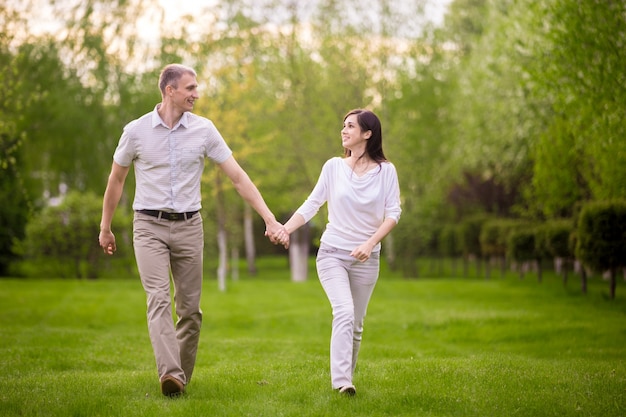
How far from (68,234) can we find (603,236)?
64.4 feet

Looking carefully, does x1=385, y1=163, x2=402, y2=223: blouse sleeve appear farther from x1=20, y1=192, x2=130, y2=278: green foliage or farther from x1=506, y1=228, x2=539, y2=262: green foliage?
x1=20, y1=192, x2=130, y2=278: green foliage

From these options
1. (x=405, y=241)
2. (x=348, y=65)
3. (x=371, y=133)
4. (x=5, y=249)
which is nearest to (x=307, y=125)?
(x=348, y=65)

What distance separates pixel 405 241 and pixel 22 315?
2006cm

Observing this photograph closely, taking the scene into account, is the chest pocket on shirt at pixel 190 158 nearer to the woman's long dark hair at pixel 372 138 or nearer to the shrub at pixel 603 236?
the woman's long dark hair at pixel 372 138

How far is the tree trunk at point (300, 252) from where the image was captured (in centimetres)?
3400

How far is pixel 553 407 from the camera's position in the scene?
6.23 m

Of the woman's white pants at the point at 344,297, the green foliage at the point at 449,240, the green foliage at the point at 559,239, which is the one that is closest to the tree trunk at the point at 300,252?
the green foliage at the point at 449,240

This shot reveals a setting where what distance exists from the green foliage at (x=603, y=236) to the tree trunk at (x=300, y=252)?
18214 mm

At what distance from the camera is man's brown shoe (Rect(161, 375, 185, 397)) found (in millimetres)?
6196

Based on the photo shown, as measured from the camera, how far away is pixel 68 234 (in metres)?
29.0

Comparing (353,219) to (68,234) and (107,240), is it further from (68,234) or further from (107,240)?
(68,234)

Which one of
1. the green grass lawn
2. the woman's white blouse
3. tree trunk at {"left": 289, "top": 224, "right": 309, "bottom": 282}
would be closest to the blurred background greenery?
tree trunk at {"left": 289, "top": 224, "right": 309, "bottom": 282}

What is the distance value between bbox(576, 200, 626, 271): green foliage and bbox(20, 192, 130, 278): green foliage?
17.3 metres

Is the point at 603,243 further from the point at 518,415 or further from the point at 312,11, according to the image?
the point at 312,11
